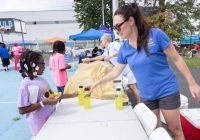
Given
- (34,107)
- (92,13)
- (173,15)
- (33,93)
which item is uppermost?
(92,13)

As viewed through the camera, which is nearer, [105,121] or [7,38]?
[105,121]

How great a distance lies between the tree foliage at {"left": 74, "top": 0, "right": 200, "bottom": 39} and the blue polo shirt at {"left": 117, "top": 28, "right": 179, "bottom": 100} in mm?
14458

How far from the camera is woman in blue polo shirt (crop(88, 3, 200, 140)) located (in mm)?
1471

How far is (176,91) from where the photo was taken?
5.06 feet

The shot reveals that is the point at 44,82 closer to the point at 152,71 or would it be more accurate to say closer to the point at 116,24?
the point at 116,24

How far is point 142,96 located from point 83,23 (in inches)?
723

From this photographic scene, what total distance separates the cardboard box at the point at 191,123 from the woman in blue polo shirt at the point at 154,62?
1.98 feet

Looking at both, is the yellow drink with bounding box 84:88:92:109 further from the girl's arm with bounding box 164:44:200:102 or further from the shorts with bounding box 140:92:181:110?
the girl's arm with bounding box 164:44:200:102

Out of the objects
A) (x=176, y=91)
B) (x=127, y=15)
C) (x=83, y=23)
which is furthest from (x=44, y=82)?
(x=83, y=23)

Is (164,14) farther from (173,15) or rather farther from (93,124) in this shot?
(93,124)

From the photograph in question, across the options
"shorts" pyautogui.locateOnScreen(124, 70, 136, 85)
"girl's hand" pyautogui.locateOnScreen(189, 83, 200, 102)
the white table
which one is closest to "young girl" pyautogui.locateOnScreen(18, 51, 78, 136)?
the white table

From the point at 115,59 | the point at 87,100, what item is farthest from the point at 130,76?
the point at 87,100

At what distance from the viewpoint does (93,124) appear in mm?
1515

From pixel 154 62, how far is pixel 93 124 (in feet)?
2.47
